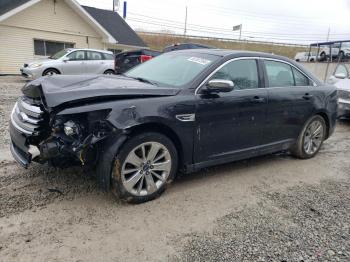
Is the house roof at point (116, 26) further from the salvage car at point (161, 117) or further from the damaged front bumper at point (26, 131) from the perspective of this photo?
the damaged front bumper at point (26, 131)

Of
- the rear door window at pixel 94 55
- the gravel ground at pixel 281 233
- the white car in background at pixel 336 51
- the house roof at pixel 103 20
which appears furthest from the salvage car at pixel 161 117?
the white car in background at pixel 336 51

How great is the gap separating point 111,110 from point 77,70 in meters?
12.8

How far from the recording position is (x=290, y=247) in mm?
2963

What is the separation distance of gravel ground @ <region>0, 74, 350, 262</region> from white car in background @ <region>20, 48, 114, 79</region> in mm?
10195

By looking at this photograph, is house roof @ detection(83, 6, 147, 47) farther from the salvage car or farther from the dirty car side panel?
the dirty car side panel

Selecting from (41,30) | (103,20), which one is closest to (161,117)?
(41,30)

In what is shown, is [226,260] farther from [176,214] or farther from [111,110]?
[111,110]

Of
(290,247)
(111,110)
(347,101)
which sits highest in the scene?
(111,110)

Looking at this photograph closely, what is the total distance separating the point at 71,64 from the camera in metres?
14.8

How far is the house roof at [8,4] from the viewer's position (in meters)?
16.9

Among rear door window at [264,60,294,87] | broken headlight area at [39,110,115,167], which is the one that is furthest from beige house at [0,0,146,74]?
broken headlight area at [39,110,115,167]

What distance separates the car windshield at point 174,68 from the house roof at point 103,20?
49.4ft

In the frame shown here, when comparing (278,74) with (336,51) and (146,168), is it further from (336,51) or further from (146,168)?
(336,51)

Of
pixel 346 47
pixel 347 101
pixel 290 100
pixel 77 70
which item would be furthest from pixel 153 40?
pixel 290 100
